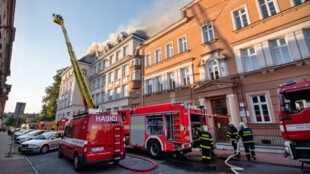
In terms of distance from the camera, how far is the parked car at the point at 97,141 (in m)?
5.84

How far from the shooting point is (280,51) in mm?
10688

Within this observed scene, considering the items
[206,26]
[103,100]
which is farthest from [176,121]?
[103,100]

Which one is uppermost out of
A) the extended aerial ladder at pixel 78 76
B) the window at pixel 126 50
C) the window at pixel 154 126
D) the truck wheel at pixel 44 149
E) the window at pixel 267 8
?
the window at pixel 126 50

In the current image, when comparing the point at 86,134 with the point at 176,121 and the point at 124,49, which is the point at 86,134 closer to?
the point at 176,121

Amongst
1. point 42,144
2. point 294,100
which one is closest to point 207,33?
point 294,100

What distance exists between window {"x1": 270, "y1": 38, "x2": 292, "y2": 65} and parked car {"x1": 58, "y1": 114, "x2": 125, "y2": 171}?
12219 millimetres

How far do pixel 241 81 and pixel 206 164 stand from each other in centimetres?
809

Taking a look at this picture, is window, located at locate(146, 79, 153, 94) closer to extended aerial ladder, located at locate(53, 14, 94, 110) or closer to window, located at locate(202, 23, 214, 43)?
window, located at locate(202, 23, 214, 43)

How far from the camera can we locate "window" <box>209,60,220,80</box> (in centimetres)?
1359

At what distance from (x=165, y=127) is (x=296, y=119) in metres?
5.52

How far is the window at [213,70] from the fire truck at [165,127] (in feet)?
17.5

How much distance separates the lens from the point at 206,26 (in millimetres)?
15188

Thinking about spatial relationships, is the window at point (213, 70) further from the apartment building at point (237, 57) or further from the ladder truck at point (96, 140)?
the ladder truck at point (96, 140)

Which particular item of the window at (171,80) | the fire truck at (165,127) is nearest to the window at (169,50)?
the window at (171,80)
